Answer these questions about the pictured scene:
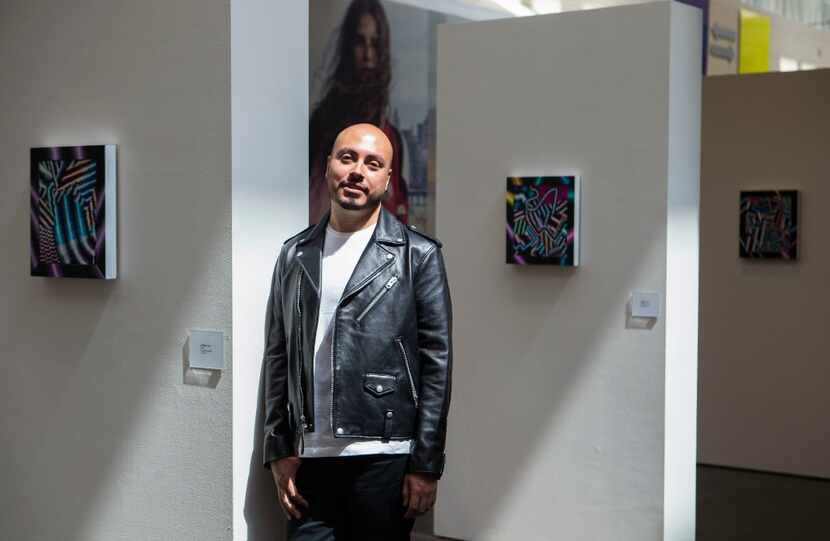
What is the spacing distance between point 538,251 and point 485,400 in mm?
1040

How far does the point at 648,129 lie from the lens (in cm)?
667

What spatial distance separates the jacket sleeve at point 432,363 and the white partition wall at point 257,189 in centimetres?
60

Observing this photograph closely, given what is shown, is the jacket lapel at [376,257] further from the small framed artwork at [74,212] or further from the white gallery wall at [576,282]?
the white gallery wall at [576,282]

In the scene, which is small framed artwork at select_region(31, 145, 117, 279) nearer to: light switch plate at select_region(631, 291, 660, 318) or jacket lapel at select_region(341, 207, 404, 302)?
jacket lapel at select_region(341, 207, 404, 302)

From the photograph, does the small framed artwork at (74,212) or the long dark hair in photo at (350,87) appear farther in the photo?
the long dark hair in photo at (350,87)

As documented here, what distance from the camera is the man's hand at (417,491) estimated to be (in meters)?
3.74

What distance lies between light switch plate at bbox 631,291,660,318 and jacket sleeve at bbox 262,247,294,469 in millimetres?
3300

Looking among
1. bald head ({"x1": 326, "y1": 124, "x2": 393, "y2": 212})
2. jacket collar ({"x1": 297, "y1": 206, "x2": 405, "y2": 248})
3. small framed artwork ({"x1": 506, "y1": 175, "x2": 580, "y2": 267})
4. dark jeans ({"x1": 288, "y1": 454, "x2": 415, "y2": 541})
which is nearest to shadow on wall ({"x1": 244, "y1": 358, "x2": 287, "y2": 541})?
dark jeans ({"x1": 288, "y1": 454, "x2": 415, "y2": 541})

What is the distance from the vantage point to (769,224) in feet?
31.5

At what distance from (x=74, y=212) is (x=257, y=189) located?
79cm

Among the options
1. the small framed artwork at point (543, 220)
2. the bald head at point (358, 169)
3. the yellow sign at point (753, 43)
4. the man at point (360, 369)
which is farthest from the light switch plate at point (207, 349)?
the yellow sign at point (753, 43)

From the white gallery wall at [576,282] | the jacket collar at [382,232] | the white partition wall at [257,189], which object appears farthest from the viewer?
the white gallery wall at [576,282]

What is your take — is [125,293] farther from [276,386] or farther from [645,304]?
[645,304]

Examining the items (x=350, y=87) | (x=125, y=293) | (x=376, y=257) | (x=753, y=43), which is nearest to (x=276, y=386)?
(x=376, y=257)
